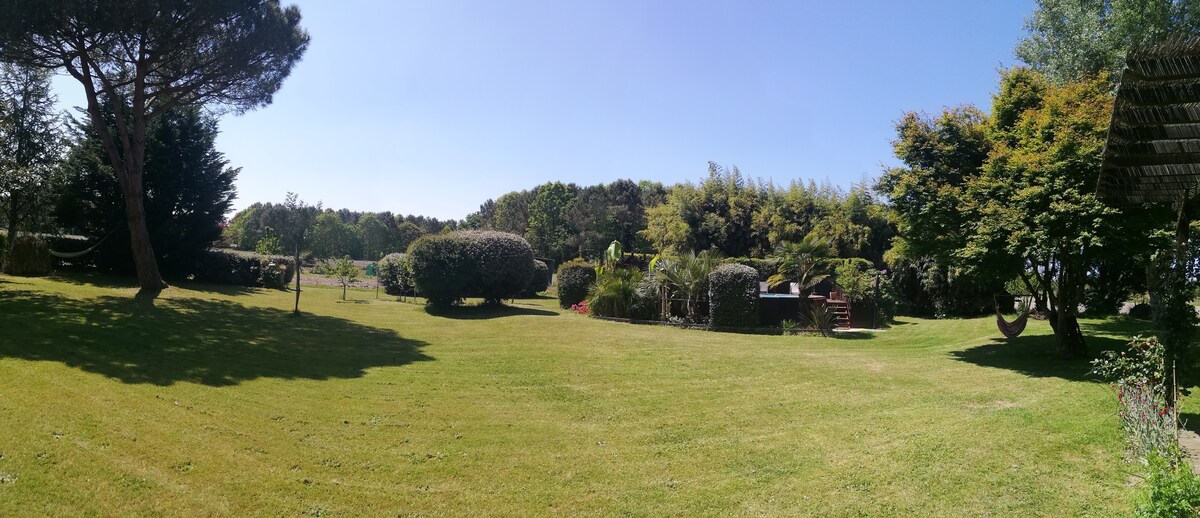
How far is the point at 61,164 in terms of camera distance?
871 inches

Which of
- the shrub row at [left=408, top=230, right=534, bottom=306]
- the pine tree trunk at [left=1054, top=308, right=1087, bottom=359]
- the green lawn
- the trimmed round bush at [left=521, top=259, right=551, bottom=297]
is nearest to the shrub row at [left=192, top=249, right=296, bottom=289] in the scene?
the shrub row at [left=408, top=230, right=534, bottom=306]

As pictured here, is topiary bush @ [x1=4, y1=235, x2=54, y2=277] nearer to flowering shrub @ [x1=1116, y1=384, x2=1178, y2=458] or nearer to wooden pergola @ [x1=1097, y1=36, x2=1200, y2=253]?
flowering shrub @ [x1=1116, y1=384, x2=1178, y2=458]

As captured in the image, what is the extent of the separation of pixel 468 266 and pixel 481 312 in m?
1.64

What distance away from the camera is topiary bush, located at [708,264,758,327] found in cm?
1708

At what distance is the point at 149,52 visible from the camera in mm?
16625

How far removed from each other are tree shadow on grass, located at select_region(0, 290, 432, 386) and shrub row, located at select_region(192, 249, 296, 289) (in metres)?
10.4

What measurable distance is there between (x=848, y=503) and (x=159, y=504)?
539 cm

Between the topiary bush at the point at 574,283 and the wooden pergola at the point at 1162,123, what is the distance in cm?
1813

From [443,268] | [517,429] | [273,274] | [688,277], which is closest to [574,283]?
[443,268]

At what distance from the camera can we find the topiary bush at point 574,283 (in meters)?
23.9

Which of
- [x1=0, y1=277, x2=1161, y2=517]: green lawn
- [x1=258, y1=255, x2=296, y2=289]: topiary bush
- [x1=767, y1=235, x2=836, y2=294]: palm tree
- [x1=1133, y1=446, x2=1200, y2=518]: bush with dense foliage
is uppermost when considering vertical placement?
[x1=767, y1=235, x2=836, y2=294]: palm tree

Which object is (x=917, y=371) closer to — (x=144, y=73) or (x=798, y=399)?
(x=798, y=399)

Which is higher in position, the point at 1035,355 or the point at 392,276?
the point at 392,276

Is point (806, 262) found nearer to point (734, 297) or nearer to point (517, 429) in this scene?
point (734, 297)
